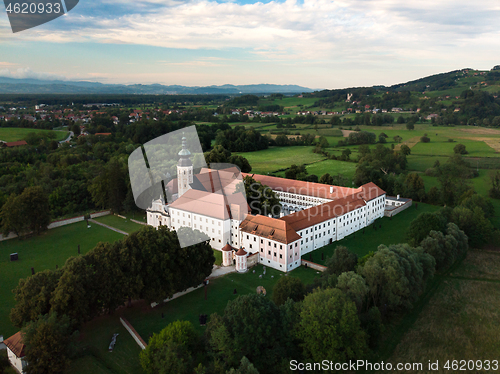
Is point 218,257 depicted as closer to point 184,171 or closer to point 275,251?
point 275,251

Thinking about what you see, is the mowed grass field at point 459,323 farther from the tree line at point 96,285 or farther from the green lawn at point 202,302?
the tree line at point 96,285

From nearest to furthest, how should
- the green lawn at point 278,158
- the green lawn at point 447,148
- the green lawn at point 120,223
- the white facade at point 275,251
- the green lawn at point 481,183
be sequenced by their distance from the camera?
the white facade at point 275,251 → the green lawn at point 120,223 → the green lawn at point 481,183 → the green lawn at point 447,148 → the green lawn at point 278,158

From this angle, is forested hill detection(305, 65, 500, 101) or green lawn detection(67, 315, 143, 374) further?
forested hill detection(305, 65, 500, 101)

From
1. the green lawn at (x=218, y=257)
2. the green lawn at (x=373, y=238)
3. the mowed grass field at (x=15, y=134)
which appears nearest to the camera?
the green lawn at (x=218, y=257)

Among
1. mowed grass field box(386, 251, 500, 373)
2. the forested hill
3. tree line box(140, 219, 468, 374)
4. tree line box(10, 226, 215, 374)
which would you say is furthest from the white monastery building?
the forested hill

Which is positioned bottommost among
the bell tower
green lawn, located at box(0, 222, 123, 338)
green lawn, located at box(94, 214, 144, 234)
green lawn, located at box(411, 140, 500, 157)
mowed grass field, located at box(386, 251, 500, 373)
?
mowed grass field, located at box(386, 251, 500, 373)

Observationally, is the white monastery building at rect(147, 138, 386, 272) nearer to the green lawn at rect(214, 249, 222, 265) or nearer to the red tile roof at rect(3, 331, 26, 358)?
the green lawn at rect(214, 249, 222, 265)

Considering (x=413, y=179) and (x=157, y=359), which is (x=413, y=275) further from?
(x=413, y=179)

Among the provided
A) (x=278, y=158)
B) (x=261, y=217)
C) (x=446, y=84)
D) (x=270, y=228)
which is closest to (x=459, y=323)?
(x=270, y=228)

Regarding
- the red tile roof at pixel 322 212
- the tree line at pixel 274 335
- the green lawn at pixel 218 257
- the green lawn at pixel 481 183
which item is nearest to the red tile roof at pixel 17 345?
the tree line at pixel 274 335
